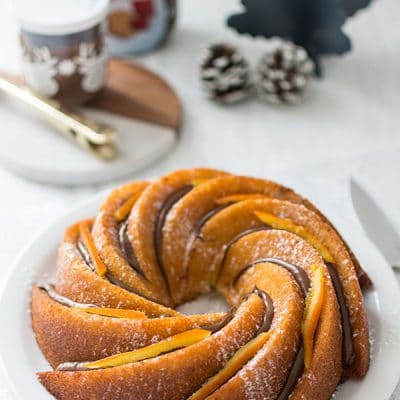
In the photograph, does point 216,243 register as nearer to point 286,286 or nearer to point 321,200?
point 286,286

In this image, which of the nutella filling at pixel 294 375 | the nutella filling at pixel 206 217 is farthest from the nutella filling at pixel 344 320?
the nutella filling at pixel 206 217

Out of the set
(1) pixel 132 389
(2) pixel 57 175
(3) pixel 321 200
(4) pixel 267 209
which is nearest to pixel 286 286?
(4) pixel 267 209

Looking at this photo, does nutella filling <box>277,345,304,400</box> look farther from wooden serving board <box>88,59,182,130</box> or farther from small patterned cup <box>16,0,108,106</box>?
small patterned cup <box>16,0,108,106</box>

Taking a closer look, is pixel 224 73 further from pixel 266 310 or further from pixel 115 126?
pixel 266 310

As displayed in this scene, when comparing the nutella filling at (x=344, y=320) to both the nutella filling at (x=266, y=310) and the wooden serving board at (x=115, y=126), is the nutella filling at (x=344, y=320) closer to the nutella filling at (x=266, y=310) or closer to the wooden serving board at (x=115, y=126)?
the nutella filling at (x=266, y=310)

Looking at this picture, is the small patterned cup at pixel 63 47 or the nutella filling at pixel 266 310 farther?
the small patterned cup at pixel 63 47

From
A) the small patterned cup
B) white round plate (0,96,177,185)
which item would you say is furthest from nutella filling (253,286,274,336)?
the small patterned cup

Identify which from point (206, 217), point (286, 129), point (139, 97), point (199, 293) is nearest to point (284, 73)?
point (286, 129)
